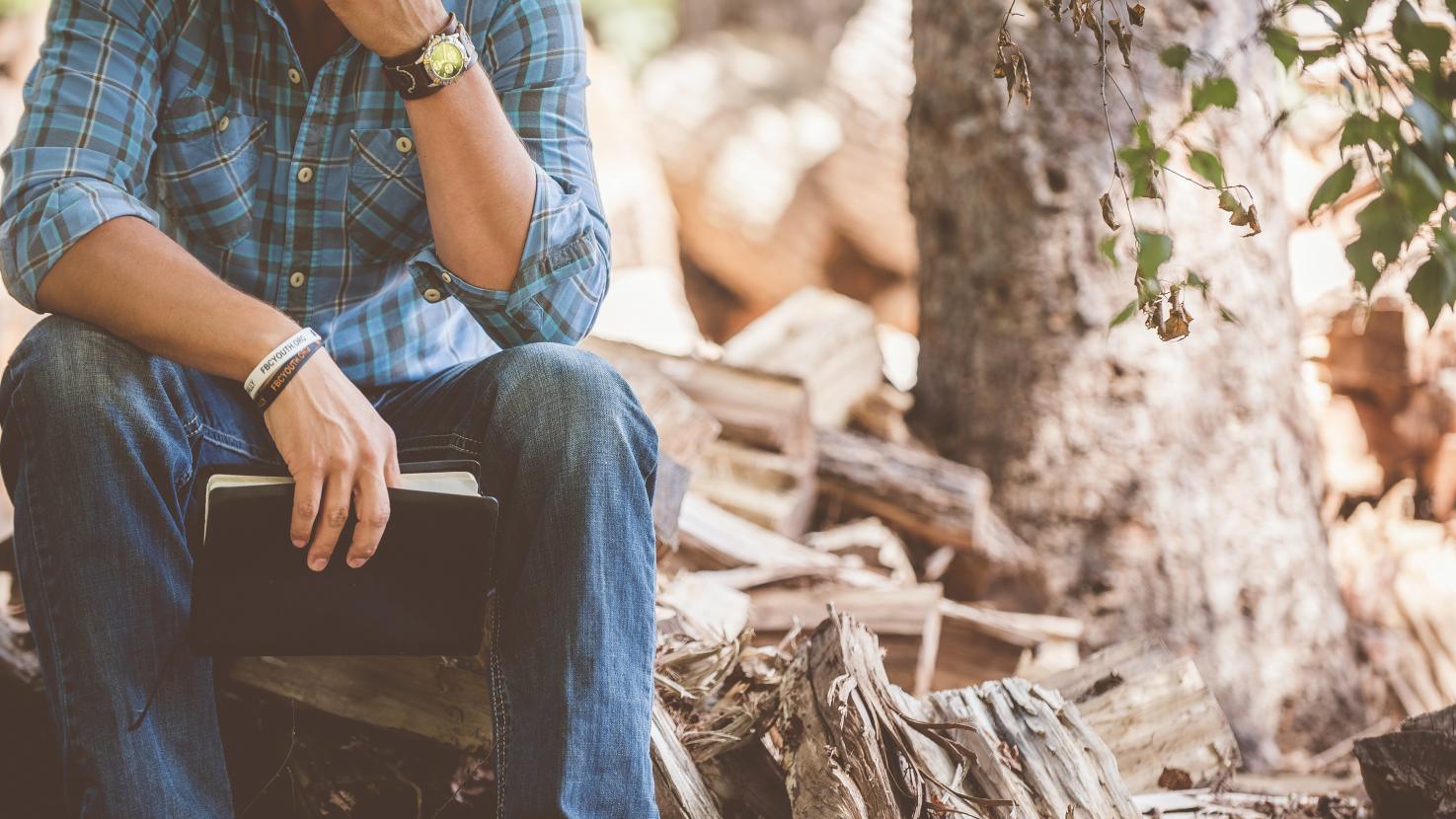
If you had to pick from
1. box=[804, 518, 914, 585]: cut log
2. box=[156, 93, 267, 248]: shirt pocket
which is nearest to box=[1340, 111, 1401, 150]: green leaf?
box=[156, 93, 267, 248]: shirt pocket

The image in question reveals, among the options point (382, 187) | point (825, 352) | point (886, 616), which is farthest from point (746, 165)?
point (382, 187)

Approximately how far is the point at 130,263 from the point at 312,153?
36cm

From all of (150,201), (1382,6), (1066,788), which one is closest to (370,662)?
(150,201)

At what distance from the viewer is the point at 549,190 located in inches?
60.3

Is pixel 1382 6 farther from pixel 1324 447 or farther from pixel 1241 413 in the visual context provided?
pixel 1241 413

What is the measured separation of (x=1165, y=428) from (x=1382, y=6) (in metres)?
2.24

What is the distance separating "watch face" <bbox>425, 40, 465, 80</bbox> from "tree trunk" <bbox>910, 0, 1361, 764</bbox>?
6.19 feet

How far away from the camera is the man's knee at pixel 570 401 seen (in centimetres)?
139

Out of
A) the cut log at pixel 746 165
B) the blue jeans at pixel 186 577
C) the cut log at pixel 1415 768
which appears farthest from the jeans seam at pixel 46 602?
the cut log at pixel 746 165

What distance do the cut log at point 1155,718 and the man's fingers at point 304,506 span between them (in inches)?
50.3

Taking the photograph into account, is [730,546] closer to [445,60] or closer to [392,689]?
[392,689]

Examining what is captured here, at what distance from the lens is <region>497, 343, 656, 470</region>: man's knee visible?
54.7 inches

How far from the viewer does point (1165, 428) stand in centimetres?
293

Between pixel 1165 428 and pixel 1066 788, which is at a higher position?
pixel 1165 428
